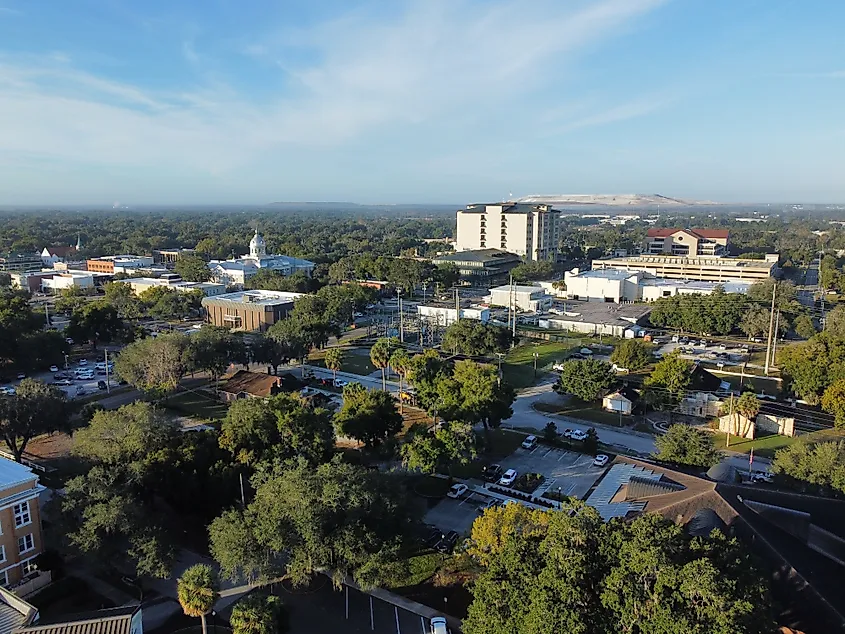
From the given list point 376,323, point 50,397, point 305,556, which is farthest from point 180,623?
point 376,323

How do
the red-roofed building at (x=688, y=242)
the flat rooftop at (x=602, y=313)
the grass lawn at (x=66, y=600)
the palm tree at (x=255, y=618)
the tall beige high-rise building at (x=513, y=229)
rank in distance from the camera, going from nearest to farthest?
the palm tree at (x=255, y=618), the grass lawn at (x=66, y=600), the flat rooftop at (x=602, y=313), the red-roofed building at (x=688, y=242), the tall beige high-rise building at (x=513, y=229)

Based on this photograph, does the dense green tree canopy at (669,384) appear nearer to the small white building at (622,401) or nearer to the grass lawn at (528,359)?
the small white building at (622,401)

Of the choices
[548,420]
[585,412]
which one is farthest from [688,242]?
[548,420]

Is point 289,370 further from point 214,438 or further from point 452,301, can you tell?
point 452,301

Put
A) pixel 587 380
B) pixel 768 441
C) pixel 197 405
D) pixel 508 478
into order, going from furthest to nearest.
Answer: pixel 197 405
pixel 587 380
pixel 768 441
pixel 508 478

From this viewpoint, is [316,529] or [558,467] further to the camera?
[558,467]

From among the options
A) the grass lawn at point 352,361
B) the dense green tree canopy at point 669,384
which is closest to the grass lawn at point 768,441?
the dense green tree canopy at point 669,384

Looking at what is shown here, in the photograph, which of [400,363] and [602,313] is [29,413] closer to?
[400,363]
